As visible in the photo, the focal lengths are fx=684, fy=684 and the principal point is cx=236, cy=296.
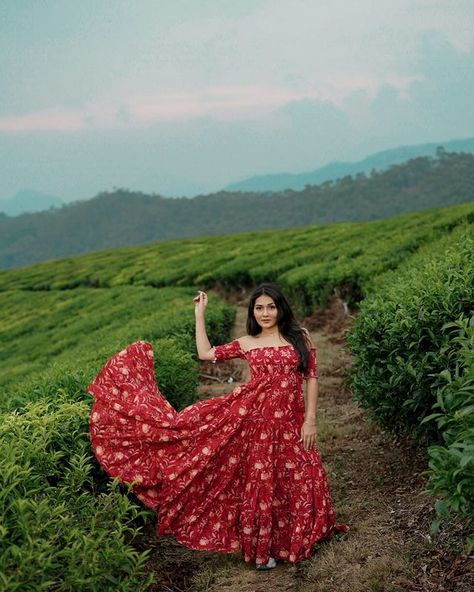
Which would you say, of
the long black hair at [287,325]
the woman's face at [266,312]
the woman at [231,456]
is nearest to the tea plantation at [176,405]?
the woman at [231,456]

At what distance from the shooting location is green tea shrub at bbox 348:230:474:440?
5.51 metres

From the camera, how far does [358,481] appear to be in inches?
Answer: 259

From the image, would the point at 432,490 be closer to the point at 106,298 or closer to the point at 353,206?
the point at 106,298

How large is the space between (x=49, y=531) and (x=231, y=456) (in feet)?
5.87

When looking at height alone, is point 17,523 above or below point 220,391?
above

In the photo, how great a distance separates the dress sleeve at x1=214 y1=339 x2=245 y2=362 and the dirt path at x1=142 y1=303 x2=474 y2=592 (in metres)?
1.53

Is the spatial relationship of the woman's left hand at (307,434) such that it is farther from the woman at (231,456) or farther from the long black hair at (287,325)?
the long black hair at (287,325)

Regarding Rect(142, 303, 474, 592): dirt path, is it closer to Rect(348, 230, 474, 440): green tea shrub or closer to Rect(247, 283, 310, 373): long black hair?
Rect(348, 230, 474, 440): green tea shrub

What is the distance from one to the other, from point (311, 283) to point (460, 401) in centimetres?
A: 1194

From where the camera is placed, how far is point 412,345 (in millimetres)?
5551

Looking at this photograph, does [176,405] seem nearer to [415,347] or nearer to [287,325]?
[287,325]

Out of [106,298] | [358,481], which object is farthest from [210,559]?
[106,298]

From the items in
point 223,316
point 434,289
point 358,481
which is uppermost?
point 434,289

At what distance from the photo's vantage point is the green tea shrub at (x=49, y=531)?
10.9 feet
